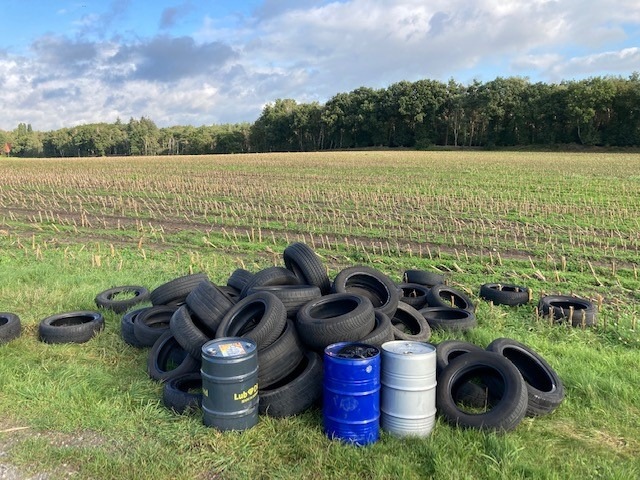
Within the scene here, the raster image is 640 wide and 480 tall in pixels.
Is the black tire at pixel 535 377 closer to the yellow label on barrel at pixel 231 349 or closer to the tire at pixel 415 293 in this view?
the tire at pixel 415 293

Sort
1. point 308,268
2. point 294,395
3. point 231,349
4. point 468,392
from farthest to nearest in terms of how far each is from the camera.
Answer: point 308,268, point 468,392, point 294,395, point 231,349

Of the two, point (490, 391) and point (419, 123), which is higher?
point (419, 123)

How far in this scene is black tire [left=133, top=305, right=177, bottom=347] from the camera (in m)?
6.18

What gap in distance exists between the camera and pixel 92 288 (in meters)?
8.84

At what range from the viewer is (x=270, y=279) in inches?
244

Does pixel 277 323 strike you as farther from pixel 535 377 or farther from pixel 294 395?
pixel 535 377

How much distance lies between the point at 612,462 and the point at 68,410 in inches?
186

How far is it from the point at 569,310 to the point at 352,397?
16.0 feet

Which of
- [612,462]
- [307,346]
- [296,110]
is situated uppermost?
[296,110]

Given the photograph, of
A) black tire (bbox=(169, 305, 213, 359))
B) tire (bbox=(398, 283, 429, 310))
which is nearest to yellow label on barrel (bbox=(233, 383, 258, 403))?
black tire (bbox=(169, 305, 213, 359))

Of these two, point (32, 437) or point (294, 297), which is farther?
point (294, 297)

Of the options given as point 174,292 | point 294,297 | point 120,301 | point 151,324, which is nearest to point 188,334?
point 294,297

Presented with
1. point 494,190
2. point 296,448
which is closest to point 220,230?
point 296,448

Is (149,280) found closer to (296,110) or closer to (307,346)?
(307,346)
